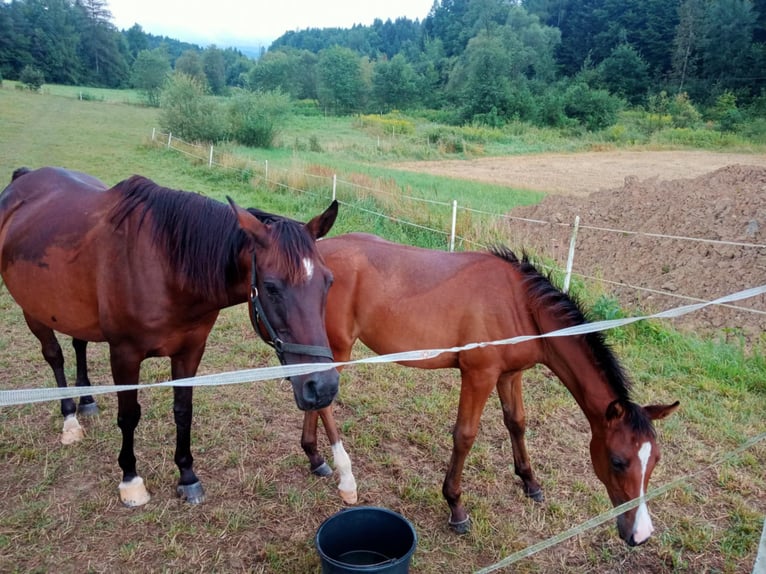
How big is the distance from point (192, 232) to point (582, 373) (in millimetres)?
2431

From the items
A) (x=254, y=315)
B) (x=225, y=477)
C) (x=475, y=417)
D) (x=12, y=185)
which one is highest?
(x=12, y=185)

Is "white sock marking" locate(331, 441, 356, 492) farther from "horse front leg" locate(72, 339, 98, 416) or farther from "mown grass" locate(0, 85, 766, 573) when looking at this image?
"horse front leg" locate(72, 339, 98, 416)

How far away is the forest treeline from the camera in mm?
49562

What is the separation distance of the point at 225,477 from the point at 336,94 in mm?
64058

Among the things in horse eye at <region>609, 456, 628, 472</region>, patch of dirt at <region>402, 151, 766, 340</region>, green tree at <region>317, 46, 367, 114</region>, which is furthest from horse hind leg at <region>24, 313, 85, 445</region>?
green tree at <region>317, 46, 367, 114</region>

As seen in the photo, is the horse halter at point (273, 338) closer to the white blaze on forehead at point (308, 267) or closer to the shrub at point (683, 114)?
the white blaze on forehead at point (308, 267)

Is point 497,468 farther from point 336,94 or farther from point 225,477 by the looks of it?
point 336,94

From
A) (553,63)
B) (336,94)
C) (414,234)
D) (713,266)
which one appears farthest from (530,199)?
(553,63)

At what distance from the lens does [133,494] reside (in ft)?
10.8

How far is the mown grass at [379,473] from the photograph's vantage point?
2955 millimetres

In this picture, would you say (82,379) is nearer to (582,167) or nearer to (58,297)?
(58,297)

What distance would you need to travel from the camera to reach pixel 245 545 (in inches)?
117

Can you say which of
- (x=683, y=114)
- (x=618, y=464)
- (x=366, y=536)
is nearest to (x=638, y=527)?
(x=618, y=464)

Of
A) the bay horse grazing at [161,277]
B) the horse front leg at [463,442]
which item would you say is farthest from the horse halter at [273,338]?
the horse front leg at [463,442]
